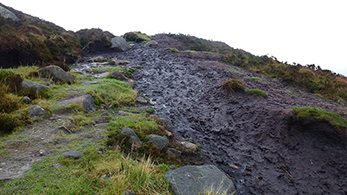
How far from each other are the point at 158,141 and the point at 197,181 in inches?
71.8

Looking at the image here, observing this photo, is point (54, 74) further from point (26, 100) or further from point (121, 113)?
point (121, 113)

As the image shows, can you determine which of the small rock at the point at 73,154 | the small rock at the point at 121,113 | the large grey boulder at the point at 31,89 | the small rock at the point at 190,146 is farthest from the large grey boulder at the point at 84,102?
the small rock at the point at 190,146

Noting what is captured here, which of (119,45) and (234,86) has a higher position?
(119,45)

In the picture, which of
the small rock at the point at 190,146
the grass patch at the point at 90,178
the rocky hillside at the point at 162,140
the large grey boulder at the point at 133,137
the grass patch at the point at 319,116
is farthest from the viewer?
the small rock at the point at 190,146

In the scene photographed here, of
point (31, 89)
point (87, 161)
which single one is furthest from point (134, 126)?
point (31, 89)

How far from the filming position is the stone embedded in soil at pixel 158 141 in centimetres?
528

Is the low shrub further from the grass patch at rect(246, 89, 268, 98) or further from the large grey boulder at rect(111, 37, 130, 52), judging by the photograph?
the large grey boulder at rect(111, 37, 130, 52)

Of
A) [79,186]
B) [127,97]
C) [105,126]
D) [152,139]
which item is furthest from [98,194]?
[127,97]

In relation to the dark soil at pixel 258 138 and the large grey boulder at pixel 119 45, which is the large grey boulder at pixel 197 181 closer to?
the dark soil at pixel 258 138

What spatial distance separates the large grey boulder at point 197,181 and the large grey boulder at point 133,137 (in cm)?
137

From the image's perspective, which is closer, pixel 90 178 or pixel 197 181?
pixel 90 178

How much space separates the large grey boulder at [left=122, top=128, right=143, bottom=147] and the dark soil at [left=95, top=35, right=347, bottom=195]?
204 centimetres

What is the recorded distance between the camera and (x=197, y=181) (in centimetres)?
393

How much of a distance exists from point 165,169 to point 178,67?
1266cm
